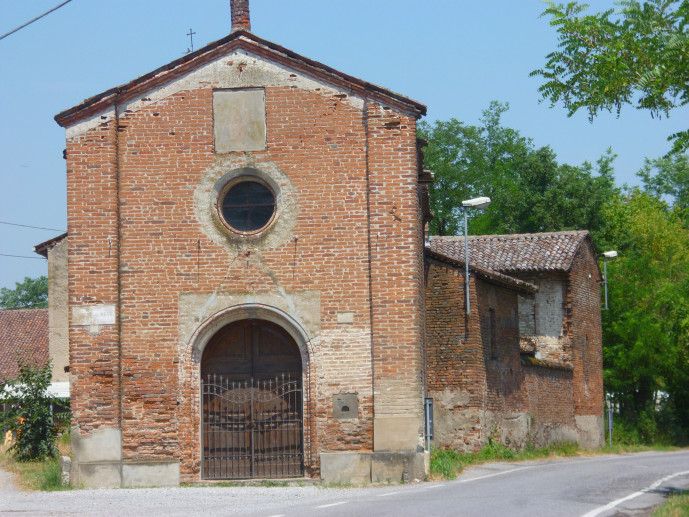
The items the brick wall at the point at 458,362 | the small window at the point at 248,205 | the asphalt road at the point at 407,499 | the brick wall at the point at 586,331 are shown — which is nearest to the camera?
the asphalt road at the point at 407,499

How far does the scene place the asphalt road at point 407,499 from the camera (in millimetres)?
11414

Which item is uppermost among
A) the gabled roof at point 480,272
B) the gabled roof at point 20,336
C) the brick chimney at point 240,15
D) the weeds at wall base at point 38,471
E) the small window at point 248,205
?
the brick chimney at point 240,15

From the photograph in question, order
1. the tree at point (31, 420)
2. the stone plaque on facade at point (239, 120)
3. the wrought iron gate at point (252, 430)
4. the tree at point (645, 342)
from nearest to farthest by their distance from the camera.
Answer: the wrought iron gate at point (252, 430) → the stone plaque on facade at point (239, 120) → the tree at point (31, 420) → the tree at point (645, 342)

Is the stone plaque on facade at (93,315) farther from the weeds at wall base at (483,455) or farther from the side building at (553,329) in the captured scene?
the side building at (553,329)

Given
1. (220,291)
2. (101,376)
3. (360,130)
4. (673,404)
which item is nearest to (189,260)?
(220,291)

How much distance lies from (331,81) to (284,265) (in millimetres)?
3425

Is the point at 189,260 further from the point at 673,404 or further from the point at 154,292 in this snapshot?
the point at 673,404

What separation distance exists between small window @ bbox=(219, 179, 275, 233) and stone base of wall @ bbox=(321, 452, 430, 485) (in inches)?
171

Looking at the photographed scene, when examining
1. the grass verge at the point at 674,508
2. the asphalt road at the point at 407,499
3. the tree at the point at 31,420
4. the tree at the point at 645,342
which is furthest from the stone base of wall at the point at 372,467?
the tree at the point at 645,342

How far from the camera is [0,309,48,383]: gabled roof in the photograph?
42.8 meters

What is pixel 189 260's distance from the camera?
16.9 m

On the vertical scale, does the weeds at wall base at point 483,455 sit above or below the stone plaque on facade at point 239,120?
below

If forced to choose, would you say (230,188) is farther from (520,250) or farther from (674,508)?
(520,250)

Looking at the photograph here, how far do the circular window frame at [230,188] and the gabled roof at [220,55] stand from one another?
84.2 inches
